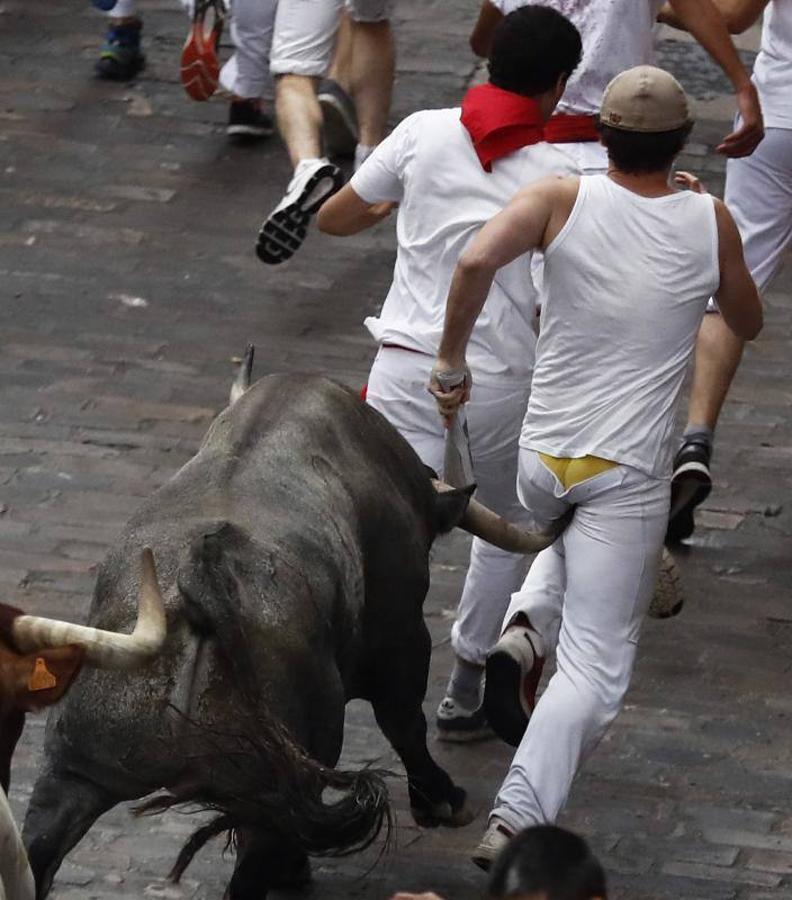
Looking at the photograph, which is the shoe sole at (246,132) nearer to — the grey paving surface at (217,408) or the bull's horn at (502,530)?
the grey paving surface at (217,408)

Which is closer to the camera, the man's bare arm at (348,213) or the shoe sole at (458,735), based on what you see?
the man's bare arm at (348,213)

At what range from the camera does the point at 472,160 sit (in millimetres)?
6516

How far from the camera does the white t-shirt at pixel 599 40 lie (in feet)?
25.7

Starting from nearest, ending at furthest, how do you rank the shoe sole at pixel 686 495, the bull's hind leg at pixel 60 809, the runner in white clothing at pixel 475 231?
the bull's hind leg at pixel 60 809 < the runner in white clothing at pixel 475 231 < the shoe sole at pixel 686 495

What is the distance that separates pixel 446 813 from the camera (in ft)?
21.5

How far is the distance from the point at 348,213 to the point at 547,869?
3477 mm

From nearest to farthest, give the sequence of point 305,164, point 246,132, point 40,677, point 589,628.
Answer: point 40,677
point 589,628
point 305,164
point 246,132

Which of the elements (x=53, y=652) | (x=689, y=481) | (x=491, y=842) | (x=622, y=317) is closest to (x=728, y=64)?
(x=689, y=481)

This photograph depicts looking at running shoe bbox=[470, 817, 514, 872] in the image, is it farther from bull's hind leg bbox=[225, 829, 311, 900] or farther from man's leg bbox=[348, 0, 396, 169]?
man's leg bbox=[348, 0, 396, 169]

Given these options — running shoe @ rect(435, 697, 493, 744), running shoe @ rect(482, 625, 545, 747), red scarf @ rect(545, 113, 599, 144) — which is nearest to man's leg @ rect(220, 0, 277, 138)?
red scarf @ rect(545, 113, 599, 144)

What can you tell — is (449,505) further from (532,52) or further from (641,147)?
(532,52)

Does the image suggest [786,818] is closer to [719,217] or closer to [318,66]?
[719,217]

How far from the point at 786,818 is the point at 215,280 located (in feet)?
Answer: 15.8

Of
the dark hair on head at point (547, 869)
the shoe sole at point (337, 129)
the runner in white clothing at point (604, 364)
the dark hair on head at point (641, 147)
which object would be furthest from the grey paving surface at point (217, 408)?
the dark hair on head at point (547, 869)
